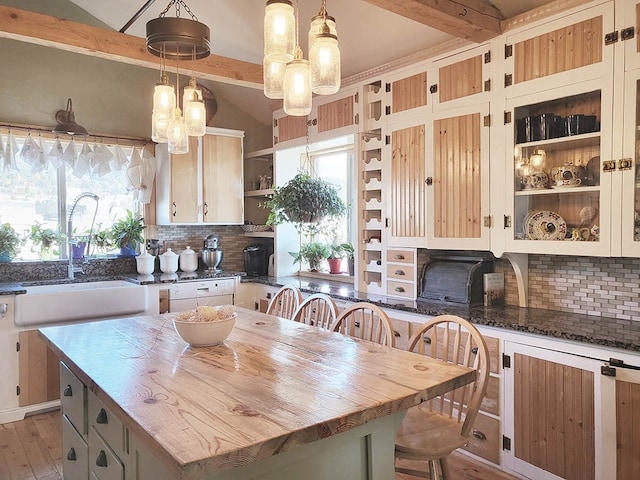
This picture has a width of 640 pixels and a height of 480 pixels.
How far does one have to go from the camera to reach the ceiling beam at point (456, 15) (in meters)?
2.31

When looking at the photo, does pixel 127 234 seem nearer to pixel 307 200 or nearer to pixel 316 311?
pixel 307 200

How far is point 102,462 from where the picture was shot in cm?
174

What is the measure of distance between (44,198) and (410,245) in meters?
3.02

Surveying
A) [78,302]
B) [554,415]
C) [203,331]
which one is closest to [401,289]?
[554,415]

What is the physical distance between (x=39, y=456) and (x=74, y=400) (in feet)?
3.36

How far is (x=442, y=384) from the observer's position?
150cm

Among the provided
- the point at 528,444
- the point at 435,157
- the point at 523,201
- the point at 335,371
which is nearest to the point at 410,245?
the point at 435,157

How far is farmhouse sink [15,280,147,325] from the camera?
326 cm

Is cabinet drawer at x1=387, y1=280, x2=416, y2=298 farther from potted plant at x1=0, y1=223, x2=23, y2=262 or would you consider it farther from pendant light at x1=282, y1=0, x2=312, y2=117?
potted plant at x1=0, y1=223, x2=23, y2=262

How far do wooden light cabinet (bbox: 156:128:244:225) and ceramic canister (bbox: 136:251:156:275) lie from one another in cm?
35

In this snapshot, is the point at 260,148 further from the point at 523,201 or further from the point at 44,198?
the point at 523,201

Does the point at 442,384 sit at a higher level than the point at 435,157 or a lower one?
lower

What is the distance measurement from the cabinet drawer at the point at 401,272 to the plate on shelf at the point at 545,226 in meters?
0.84

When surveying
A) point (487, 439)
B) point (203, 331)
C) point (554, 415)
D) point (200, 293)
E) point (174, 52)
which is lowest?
point (487, 439)
